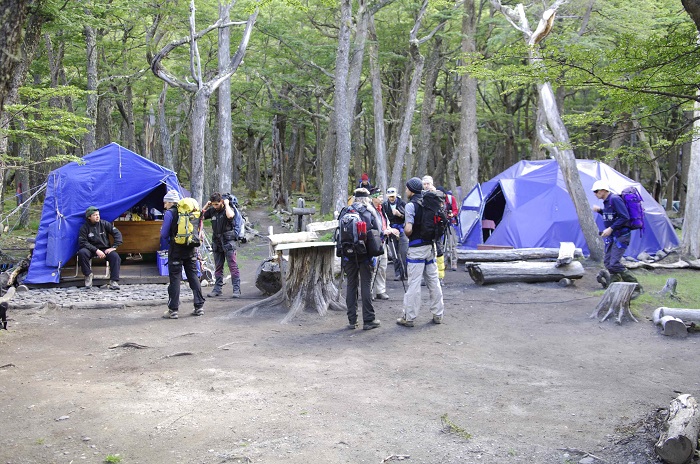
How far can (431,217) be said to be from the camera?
796 centimetres

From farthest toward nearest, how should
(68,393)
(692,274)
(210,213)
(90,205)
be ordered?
1. (692,274)
2. (90,205)
3. (210,213)
4. (68,393)

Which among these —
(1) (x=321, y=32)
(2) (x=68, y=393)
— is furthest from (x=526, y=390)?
(1) (x=321, y=32)

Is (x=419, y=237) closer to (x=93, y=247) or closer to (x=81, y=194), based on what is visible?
(x=93, y=247)

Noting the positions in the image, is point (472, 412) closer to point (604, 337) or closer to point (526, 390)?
point (526, 390)

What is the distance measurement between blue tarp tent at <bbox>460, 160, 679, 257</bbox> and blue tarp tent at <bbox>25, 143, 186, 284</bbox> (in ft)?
26.5

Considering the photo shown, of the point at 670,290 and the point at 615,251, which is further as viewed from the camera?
the point at 615,251

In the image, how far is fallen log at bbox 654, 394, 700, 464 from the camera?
4062 millimetres

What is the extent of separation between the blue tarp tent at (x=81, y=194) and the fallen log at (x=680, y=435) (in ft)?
33.4

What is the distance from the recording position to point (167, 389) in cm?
563

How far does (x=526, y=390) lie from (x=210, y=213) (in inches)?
254

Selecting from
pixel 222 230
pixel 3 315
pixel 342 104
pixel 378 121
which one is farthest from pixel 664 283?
pixel 378 121

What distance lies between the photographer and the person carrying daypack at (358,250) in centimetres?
795

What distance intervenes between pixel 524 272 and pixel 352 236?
4746 millimetres

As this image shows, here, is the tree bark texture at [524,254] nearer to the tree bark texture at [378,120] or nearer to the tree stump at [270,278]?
the tree stump at [270,278]
